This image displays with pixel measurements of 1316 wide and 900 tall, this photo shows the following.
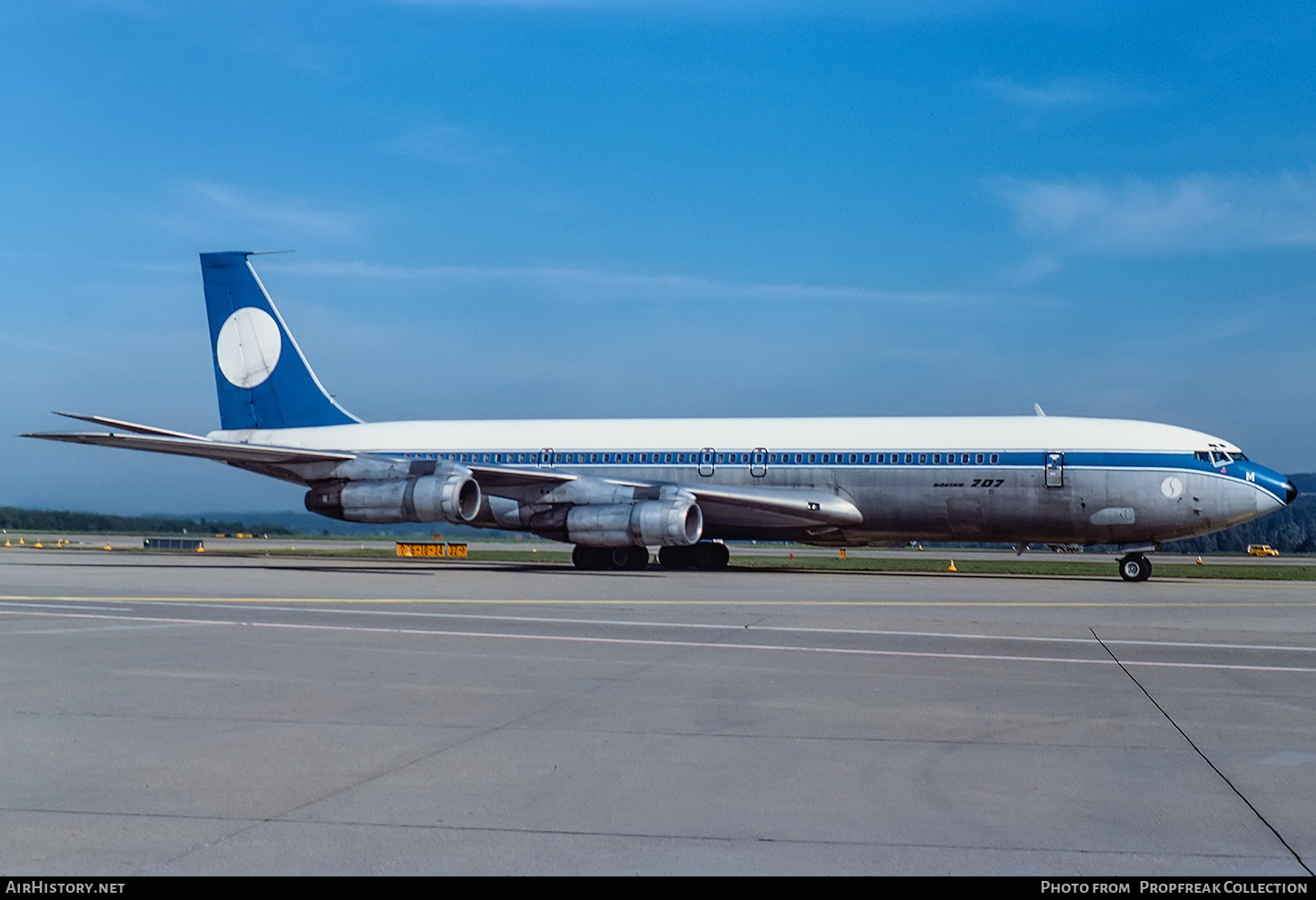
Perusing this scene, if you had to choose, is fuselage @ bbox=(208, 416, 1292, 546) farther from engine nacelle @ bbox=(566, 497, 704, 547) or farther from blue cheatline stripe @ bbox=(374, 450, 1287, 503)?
engine nacelle @ bbox=(566, 497, 704, 547)

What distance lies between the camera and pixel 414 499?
93.0 feet

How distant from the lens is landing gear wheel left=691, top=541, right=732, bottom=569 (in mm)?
31719

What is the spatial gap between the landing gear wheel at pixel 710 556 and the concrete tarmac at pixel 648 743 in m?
14.8

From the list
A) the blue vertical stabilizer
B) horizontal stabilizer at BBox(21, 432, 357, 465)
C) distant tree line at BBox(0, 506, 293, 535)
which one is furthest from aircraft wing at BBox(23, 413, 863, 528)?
distant tree line at BBox(0, 506, 293, 535)

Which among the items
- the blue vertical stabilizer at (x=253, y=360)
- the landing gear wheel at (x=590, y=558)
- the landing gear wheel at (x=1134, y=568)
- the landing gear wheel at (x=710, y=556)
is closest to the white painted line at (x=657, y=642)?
the landing gear wheel at (x=590, y=558)

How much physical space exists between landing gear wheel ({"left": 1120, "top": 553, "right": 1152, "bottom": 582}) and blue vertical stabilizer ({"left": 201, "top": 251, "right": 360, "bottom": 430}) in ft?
72.0

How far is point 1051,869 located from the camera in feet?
17.4

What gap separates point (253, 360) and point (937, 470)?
20.2 metres

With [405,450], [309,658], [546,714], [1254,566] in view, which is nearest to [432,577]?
[405,450]

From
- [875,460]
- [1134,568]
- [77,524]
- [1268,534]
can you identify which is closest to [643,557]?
[875,460]

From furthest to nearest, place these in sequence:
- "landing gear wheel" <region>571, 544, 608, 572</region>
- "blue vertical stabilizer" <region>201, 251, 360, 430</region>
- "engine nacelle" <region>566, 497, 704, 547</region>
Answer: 1. "blue vertical stabilizer" <region>201, 251, 360, 430</region>
2. "landing gear wheel" <region>571, 544, 608, 572</region>
3. "engine nacelle" <region>566, 497, 704, 547</region>

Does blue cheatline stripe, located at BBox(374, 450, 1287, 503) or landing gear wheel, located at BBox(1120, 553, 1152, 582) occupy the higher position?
blue cheatline stripe, located at BBox(374, 450, 1287, 503)

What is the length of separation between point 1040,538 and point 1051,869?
23494 mm

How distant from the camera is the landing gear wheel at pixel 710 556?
3172 cm
